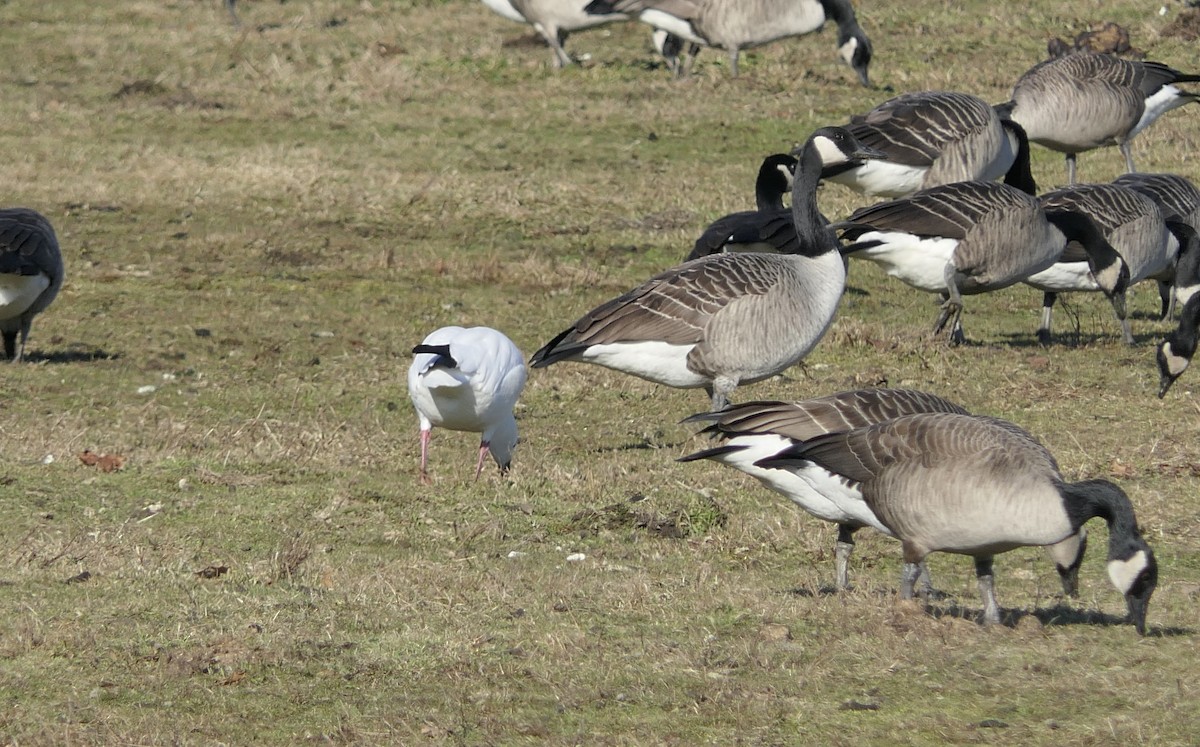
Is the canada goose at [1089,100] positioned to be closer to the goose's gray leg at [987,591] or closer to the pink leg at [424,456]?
the pink leg at [424,456]

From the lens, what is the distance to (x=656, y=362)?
978 cm

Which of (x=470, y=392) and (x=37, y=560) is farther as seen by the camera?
(x=470, y=392)

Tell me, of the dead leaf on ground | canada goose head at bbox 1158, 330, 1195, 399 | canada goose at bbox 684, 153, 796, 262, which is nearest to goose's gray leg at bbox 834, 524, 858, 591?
the dead leaf on ground

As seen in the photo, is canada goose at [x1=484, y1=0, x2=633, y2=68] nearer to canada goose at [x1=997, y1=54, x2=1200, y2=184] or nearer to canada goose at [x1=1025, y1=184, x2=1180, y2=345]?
canada goose at [x1=997, y1=54, x2=1200, y2=184]

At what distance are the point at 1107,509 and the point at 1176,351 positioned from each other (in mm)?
5150

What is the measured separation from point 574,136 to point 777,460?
13.5 metres

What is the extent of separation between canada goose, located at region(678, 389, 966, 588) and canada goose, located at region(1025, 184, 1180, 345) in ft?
19.3

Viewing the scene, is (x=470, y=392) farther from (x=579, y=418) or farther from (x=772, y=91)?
(x=772, y=91)

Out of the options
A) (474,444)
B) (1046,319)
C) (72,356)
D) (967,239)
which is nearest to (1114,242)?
(1046,319)

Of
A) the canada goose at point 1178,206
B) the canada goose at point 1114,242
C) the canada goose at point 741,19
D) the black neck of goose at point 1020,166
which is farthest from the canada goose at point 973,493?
the canada goose at point 741,19

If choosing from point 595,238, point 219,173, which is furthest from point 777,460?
point 219,173

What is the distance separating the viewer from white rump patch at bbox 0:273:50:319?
11328 millimetres

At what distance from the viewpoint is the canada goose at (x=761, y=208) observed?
12164mm

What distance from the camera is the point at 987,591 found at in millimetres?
6410
